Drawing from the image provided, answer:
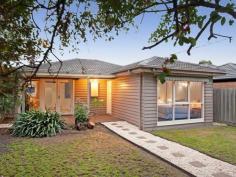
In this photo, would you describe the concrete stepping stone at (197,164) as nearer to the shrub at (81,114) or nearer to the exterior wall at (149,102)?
the exterior wall at (149,102)

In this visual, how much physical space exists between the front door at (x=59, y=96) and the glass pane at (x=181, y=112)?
7.39 m

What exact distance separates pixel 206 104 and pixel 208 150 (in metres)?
5.83

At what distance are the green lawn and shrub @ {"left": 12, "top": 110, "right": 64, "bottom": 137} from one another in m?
4.44

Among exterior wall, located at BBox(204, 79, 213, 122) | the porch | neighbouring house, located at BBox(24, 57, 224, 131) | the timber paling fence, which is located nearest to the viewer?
neighbouring house, located at BBox(24, 57, 224, 131)

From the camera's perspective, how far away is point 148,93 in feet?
37.1

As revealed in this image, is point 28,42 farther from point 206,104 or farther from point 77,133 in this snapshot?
point 206,104

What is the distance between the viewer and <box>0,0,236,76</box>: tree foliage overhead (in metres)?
3.62

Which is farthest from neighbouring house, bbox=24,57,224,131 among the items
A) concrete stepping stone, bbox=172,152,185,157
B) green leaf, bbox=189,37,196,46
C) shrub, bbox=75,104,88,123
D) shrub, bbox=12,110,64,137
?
green leaf, bbox=189,37,196,46

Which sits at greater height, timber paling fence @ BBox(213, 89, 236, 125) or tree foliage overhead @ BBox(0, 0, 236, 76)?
tree foliage overhead @ BBox(0, 0, 236, 76)

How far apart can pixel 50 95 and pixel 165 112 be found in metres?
7.93

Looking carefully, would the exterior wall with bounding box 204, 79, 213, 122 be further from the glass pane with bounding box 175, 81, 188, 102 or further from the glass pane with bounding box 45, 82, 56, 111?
the glass pane with bounding box 45, 82, 56, 111

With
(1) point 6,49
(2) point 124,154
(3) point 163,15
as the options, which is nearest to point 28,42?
(1) point 6,49

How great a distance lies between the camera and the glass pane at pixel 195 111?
12628 mm

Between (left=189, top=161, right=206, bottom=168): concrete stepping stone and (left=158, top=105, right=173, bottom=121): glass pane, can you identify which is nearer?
(left=189, top=161, right=206, bottom=168): concrete stepping stone
